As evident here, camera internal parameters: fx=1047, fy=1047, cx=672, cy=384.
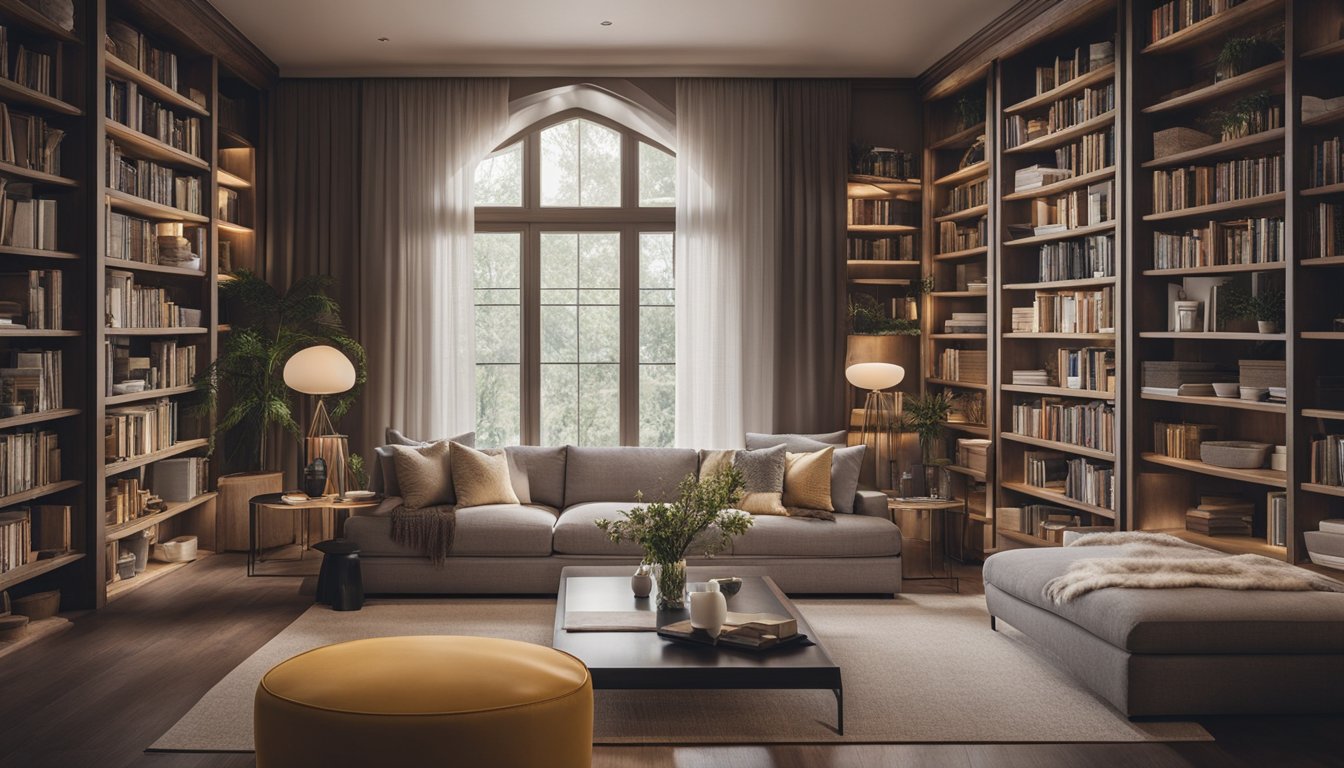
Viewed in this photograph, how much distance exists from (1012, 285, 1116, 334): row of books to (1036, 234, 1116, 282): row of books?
0.34ft

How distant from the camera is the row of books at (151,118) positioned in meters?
5.37

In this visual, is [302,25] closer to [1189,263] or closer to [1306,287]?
[1189,263]

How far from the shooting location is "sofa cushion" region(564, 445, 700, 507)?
20.2ft

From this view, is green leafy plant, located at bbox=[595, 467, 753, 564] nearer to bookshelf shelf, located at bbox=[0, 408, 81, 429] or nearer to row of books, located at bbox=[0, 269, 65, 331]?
bookshelf shelf, located at bbox=[0, 408, 81, 429]

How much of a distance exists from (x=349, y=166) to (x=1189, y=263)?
17.0 ft

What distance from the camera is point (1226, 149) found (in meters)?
4.71

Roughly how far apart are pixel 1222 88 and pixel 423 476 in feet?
14.3

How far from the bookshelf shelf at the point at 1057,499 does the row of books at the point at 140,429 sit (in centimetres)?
490

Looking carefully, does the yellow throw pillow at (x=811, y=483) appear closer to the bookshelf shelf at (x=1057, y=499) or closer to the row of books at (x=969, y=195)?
the bookshelf shelf at (x=1057, y=499)

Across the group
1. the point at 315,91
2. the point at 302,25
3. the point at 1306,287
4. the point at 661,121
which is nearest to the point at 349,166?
the point at 315,91

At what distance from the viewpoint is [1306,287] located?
4.28 m

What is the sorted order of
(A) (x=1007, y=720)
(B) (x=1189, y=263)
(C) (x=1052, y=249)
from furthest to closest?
(C) (x=1052, y=249) < (B) (x=1189, y=263) < (A) (x=1007, y=720)

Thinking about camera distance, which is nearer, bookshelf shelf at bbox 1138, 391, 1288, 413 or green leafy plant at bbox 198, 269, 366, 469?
bookshelf shelf at bbox 1138, 391, 1288, 413

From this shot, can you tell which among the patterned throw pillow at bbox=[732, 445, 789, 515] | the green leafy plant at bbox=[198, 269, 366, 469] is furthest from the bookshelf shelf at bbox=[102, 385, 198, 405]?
the patterned throw pillow at bbox=[732, 445, 789, 515]
